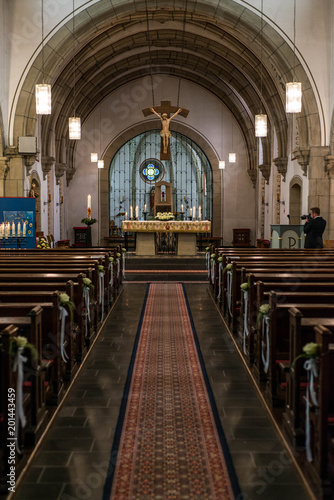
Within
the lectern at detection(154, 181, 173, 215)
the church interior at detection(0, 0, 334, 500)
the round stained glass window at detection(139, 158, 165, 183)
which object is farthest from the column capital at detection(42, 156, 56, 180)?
the round stained glass window at detection(139, 158, 165, 183)

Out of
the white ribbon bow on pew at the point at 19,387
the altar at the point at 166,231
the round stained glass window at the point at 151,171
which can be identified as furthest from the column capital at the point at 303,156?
the round stained glass window at the point at 151,171

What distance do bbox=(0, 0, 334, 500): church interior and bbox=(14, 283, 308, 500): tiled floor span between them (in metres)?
0.02

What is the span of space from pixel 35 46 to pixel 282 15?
18.7ft

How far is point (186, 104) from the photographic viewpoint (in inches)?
757

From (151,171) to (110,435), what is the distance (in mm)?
20475

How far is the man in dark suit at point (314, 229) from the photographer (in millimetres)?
8589

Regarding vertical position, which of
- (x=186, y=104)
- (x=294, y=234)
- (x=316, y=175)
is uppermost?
(x=186, y=104)

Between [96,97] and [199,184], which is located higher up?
[96,97]

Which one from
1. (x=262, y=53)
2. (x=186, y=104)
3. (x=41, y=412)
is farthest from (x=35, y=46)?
(x=41, y=412)

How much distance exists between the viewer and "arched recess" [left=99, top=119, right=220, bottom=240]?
751 inches

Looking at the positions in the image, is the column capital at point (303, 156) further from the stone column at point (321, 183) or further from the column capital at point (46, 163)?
the column capital at point (46, 163)

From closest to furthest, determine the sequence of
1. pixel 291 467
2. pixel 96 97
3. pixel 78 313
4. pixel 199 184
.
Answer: pixel 291 467
pixel 78 313
pixel 96 97
pixel 199 184

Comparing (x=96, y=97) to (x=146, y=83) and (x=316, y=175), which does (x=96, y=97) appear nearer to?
(x=146, y=83)

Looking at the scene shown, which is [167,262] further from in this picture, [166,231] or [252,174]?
[252,174]
